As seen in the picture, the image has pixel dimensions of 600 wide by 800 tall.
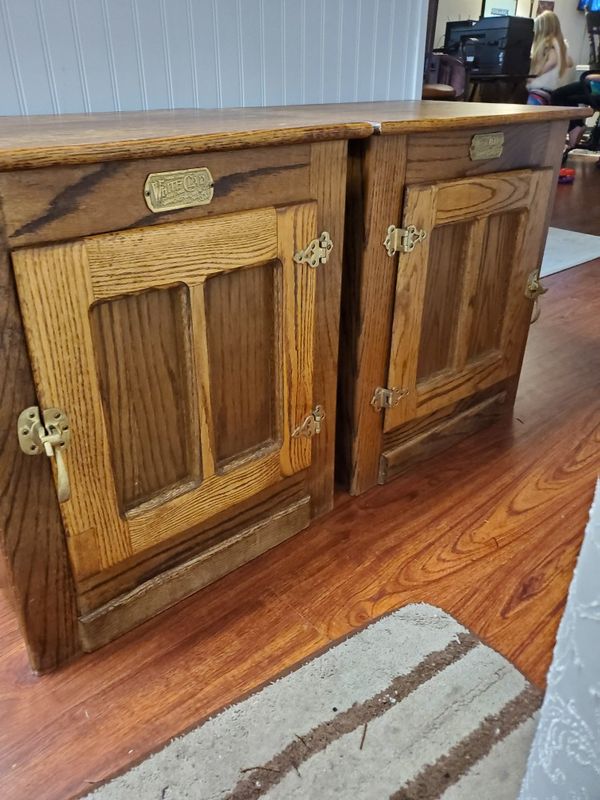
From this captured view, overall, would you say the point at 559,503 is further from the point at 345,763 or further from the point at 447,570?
the point at 345,763

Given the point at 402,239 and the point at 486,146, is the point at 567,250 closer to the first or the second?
the point at 486,146

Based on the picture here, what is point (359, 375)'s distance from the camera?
3.66ft

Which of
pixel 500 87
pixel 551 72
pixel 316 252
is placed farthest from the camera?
pixel 551 72

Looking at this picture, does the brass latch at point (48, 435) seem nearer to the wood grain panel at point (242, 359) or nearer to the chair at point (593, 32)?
the wood grain panel at point (242, 359)

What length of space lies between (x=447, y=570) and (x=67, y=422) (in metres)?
0.67

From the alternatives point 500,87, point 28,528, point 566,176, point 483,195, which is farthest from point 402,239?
point 500,87

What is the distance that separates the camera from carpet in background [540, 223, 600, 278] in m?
2.67

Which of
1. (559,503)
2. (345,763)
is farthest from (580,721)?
(559,503)

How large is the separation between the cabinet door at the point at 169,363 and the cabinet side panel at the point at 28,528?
16 mm

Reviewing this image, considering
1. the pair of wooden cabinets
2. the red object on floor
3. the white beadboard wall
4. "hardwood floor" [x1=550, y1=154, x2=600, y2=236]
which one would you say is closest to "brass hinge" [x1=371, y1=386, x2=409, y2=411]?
the pair of wooden cabinets

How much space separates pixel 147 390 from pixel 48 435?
0.14 m

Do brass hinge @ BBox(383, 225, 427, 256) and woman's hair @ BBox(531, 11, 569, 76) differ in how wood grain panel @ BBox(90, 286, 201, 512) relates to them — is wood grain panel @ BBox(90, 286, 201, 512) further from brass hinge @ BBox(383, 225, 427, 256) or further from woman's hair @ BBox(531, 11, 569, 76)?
woman's hair @ BBox(531, 11, 569, 76)

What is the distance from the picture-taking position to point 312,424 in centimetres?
106

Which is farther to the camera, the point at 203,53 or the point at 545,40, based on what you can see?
the point at 545,40
